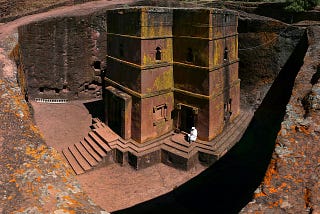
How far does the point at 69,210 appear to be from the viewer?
11.0ft

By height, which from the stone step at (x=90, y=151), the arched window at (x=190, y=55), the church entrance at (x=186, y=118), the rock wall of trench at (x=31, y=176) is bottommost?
the stone step at (x=90, y=151)

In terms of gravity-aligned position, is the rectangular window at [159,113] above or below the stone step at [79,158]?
above

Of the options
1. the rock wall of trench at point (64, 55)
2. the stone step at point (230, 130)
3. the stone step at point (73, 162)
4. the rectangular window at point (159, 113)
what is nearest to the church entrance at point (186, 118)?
the rectangular window at point (159, 113)

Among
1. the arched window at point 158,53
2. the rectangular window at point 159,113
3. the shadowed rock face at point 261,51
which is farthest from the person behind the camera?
the shadowed rock face at point 261,51

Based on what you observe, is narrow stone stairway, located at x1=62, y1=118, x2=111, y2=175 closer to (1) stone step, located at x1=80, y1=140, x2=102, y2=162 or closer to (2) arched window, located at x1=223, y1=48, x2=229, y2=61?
(1) stone step, located at x1=80, y1=140, x2=102, y2=162

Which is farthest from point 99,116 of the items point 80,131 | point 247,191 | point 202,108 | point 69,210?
Result: point 69,210

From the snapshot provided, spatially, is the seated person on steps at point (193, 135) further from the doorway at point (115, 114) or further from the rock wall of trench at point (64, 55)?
the rock wall of trench at point (64, 55)

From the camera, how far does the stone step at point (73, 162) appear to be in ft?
42.1

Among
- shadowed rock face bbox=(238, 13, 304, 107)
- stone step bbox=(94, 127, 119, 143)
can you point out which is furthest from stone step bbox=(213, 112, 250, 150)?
stone step bbox=(94, 127, 119, 143)

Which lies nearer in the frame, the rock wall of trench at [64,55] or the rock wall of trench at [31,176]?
the rock wall of trench at [31,176]

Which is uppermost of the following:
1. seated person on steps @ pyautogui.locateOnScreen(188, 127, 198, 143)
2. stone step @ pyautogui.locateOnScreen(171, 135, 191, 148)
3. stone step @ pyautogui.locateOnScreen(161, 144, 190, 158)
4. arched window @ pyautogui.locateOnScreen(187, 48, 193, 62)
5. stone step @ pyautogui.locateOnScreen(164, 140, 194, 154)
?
arched window @ pyautogui.locateOnScreen(187, 48, 193, 62)

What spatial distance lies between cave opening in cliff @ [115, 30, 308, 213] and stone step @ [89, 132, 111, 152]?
126 inches

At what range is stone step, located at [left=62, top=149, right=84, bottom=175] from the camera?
1285cm

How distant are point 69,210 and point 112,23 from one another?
12.6 metres
